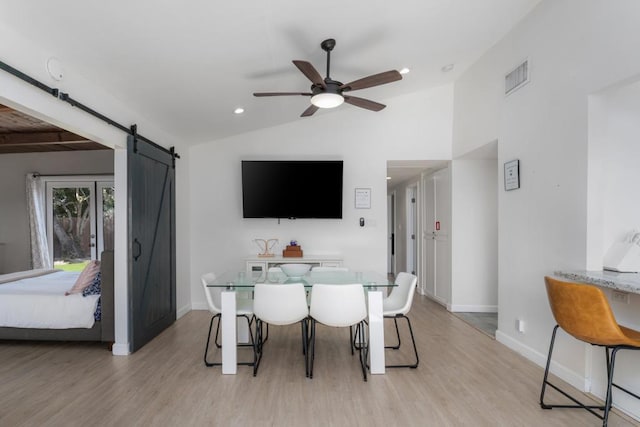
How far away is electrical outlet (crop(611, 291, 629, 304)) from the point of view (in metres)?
2.14

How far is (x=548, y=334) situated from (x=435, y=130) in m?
2.93

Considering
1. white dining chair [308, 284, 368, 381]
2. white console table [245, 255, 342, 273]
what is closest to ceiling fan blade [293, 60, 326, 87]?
white dining chair [308, 284, 368, 381]

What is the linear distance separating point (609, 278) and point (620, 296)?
283mm

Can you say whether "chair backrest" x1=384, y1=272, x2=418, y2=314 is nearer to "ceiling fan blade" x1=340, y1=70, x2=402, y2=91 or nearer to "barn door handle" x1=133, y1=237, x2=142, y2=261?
"ceiling fan blade" x1=340, y1=70, x2=402, y2=91

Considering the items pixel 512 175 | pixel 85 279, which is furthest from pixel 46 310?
pixel 512 175

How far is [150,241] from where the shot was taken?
11.7ft

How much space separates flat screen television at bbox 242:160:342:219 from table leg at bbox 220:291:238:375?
1911mm

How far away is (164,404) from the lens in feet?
7.47

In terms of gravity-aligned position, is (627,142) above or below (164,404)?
above

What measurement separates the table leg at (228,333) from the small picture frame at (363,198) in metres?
2.48

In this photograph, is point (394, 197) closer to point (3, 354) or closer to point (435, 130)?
point (435, 130)

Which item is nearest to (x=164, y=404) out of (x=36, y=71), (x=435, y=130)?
(x=36, y=71)

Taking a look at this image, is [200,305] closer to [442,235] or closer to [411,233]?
[442,235]

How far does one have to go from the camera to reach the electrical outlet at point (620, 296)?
2.14 m
